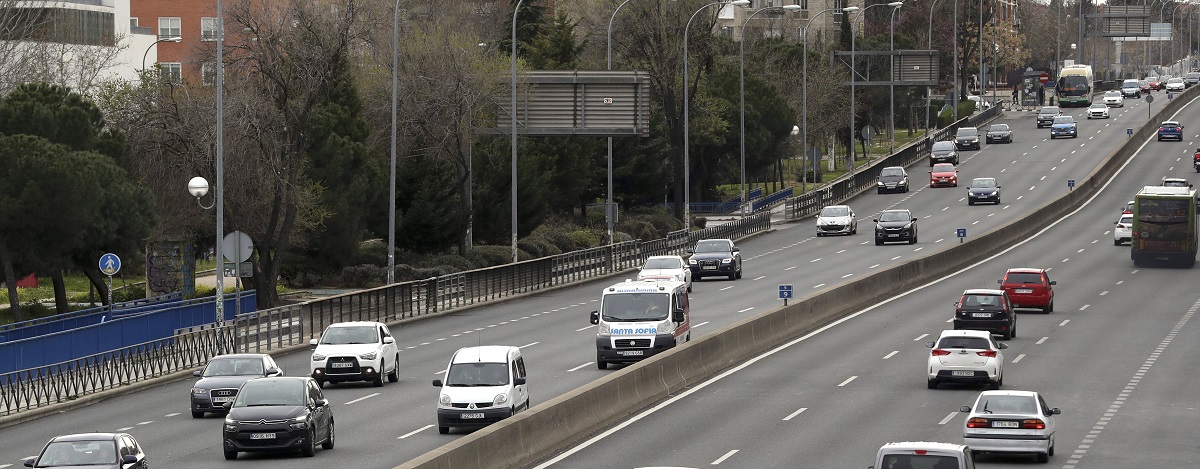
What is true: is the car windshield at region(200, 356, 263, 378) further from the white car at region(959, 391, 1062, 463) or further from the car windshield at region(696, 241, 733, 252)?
the car windshield at region(696, 241, 733, 252)

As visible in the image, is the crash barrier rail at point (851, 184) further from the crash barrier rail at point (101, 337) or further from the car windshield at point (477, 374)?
the car windshield at point (477, 374)

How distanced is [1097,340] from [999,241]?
2831 cm

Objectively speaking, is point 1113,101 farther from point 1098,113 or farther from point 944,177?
point 944,177

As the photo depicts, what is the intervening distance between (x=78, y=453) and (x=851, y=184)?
83053 mm

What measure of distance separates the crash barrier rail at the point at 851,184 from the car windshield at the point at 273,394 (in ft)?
221

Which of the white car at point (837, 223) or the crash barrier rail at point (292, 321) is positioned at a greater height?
the white car at point (837, 223)

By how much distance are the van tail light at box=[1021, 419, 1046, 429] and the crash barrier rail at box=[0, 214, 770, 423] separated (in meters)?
19.3

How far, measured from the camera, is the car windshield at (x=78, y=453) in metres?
21.2

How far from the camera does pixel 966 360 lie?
112ft

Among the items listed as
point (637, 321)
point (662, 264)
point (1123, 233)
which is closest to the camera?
point (637, 321)

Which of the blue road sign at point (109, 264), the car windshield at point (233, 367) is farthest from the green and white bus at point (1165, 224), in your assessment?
the car windshield at point (233, 367)

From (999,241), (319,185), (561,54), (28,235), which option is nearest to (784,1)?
(561,54)

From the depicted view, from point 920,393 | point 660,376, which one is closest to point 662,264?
point 660,376

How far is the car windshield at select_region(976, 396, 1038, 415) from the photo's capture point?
84.2ft
